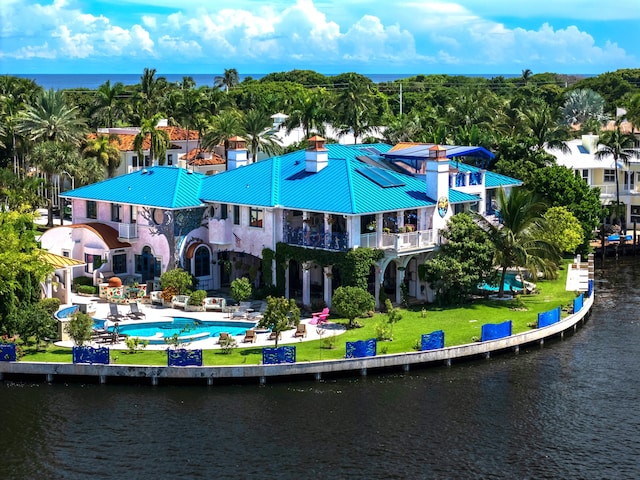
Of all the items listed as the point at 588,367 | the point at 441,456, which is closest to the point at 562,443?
the point at 441,456

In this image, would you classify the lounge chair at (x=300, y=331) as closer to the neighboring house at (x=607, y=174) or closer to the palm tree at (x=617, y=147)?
the palm tree at (x=617, y=147)

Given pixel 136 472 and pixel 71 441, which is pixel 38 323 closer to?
pixel 71 441

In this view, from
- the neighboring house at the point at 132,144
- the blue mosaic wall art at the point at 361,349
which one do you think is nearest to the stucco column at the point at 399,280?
the blue mosaic wall art at the point at 361,349

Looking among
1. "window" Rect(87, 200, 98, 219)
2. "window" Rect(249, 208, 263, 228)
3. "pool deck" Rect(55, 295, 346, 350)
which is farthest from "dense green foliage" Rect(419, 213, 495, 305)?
"window" Rect(87, 200, 98, 219)

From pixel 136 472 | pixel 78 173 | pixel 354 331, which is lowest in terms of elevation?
pixel 136 472

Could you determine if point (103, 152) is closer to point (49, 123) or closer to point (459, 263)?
point (49, 123)

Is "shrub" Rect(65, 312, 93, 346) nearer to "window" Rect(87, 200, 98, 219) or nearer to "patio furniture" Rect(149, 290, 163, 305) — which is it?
"patio furniture" Rect(149, 290, 163, 305)

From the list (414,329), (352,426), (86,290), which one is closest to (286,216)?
(414,329)
